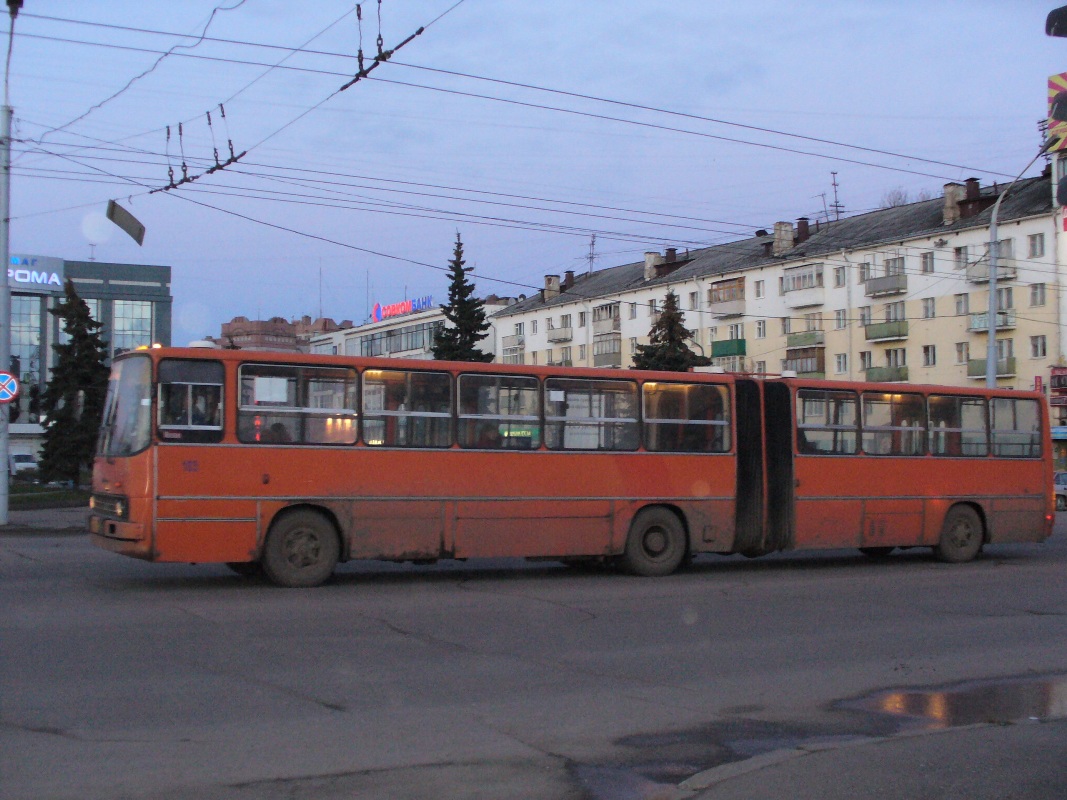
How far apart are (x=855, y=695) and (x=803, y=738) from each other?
1.56 m

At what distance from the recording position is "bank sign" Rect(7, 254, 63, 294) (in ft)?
295

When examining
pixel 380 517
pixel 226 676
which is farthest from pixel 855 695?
pixel 380 517

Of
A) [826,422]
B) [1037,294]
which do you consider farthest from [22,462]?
[826,422]

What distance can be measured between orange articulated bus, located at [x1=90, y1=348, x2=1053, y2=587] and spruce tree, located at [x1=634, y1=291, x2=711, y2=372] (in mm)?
29997

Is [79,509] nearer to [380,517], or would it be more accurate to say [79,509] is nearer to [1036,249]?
[380,517]

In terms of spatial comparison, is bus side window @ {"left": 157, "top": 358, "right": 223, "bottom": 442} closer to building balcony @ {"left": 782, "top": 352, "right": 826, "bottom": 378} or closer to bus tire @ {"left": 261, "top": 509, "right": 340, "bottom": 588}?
bus tire @ {"left": 261, "top": 509, "right": 340, "bottom": 588}

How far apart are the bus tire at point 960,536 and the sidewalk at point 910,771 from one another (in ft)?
41.2

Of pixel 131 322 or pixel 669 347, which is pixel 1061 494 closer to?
pixel 669 347

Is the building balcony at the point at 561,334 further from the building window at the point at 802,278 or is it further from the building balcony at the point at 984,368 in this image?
the building balcony at the point at 984,368

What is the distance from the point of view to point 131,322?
3787 inches

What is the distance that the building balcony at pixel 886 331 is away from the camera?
62.2 meters

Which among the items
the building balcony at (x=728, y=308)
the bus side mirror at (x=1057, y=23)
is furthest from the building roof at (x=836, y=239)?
the bus side mirror at (x=1057, y=23)

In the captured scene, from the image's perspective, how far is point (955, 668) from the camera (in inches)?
398

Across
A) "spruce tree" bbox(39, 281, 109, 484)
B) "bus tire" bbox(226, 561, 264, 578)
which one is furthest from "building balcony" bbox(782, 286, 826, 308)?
"bus tire" bbox(226, 561, 264, 578)
